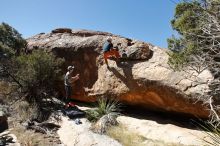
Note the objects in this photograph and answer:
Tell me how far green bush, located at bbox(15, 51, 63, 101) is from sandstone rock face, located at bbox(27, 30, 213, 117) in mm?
1264

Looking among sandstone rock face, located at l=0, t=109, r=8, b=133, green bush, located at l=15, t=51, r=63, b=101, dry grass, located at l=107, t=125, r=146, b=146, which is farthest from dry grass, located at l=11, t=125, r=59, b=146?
green bush, located at l=15, t=51, r=63, b=101

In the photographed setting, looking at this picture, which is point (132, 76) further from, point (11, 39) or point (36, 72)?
point (11, 39)

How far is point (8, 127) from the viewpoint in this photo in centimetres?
1448

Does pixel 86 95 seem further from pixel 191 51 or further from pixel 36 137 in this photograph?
pixel 191 51

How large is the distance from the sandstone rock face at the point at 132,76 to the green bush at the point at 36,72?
1264mm

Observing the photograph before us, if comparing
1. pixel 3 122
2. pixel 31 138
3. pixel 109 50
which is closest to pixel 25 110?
pixel 3 122

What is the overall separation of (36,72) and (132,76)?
4740mm

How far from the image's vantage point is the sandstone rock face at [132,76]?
1441cm

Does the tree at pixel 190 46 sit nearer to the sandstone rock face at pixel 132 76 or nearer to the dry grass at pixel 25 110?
the sandstone rock face at pixel 132 76

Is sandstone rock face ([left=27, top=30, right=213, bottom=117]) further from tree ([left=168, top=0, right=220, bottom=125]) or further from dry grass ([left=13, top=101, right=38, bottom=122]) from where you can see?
dry grass ([left=13, top=101, right=38, bottom=122])

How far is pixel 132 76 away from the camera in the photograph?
15.7 meters

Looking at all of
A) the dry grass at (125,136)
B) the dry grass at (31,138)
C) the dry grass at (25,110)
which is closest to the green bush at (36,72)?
the dry grass at (25,110)

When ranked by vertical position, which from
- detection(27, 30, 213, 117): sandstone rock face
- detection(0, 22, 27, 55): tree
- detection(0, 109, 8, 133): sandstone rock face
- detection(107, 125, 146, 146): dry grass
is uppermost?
detection(0, 22, 27, 55): tree

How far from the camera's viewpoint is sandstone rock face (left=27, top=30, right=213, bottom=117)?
14414 mm
